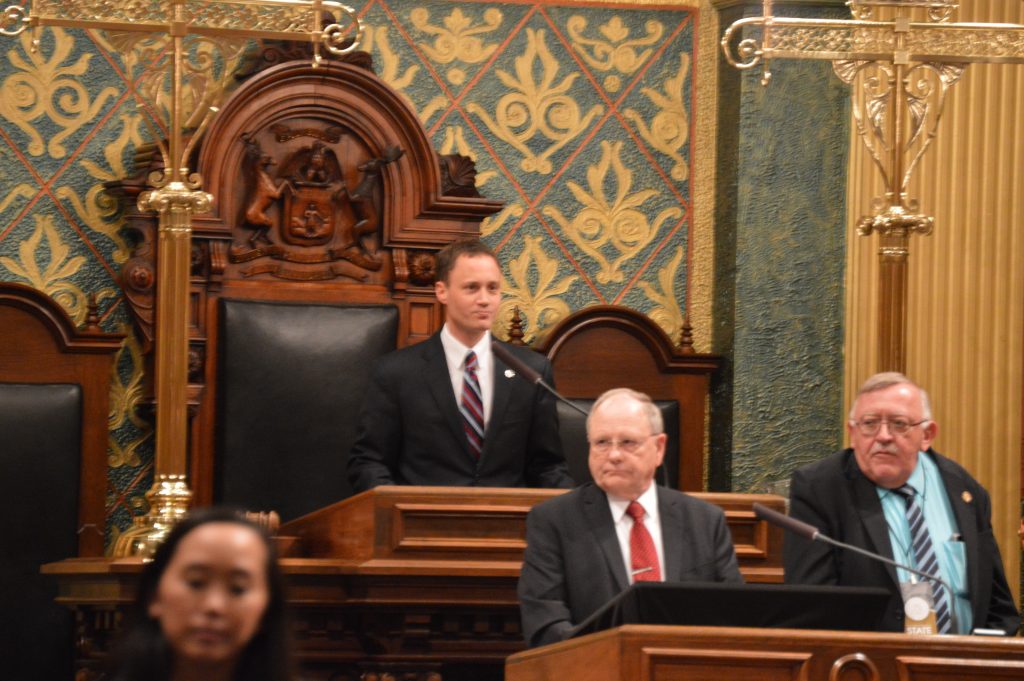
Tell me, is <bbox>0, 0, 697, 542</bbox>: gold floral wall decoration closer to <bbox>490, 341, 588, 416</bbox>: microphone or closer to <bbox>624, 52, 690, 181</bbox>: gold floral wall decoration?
<bbox>624, 52, 690, 181</bbox>: gold floral wall decoration

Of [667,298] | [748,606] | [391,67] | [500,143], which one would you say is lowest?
[748,606]

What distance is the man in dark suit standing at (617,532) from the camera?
14.7ft

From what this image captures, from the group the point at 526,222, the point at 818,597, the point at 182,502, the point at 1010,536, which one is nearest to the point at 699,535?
the point at 818,597

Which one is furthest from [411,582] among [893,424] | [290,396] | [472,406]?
[290,396]

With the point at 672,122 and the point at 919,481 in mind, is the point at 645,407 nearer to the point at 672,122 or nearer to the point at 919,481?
the point at 919,481

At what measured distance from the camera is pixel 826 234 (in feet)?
23.1

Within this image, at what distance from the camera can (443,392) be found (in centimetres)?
545

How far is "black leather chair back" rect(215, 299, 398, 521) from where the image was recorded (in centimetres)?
646

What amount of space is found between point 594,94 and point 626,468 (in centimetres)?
285

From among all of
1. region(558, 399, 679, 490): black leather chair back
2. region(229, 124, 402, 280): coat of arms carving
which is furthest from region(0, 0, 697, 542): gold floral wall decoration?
region(558, 399, 679, 490): black leather chair back

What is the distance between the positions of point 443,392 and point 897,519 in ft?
4.57

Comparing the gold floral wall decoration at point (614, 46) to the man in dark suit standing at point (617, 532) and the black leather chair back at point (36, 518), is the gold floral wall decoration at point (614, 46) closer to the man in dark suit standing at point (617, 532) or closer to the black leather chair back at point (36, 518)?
the black leather chair back at point (36, 518)

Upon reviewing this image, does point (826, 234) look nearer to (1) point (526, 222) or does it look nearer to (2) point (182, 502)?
(1) point (526, 222)

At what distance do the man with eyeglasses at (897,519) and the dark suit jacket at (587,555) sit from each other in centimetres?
21
